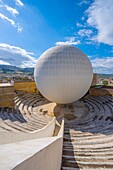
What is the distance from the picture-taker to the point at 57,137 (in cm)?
566

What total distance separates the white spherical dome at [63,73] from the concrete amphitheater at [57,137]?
95.0 inches

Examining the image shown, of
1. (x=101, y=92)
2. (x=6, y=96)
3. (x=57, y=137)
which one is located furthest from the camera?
(x=101, y=92)

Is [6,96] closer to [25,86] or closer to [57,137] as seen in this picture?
[25,86]

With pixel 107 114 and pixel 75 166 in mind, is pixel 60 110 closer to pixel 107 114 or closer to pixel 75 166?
pixel 107 114

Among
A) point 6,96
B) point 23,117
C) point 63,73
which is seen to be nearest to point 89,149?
point 63,73

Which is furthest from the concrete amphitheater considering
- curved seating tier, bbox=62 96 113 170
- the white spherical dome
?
the white spherical dome

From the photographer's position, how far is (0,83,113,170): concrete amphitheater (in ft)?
9.38

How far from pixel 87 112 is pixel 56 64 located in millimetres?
6510

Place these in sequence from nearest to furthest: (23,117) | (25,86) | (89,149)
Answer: (89,149)
(23,117)
(25,86)

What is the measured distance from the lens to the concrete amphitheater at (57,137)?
2859mm

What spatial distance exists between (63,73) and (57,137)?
917 cm

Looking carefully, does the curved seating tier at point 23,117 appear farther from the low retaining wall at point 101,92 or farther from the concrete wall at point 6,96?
the low retaining wall at point 101,92

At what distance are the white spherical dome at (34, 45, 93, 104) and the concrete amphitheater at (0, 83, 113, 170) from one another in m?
2.41

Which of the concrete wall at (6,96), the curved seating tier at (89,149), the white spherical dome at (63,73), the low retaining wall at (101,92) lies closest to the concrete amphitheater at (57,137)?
the curved seating tier at (89,149)
